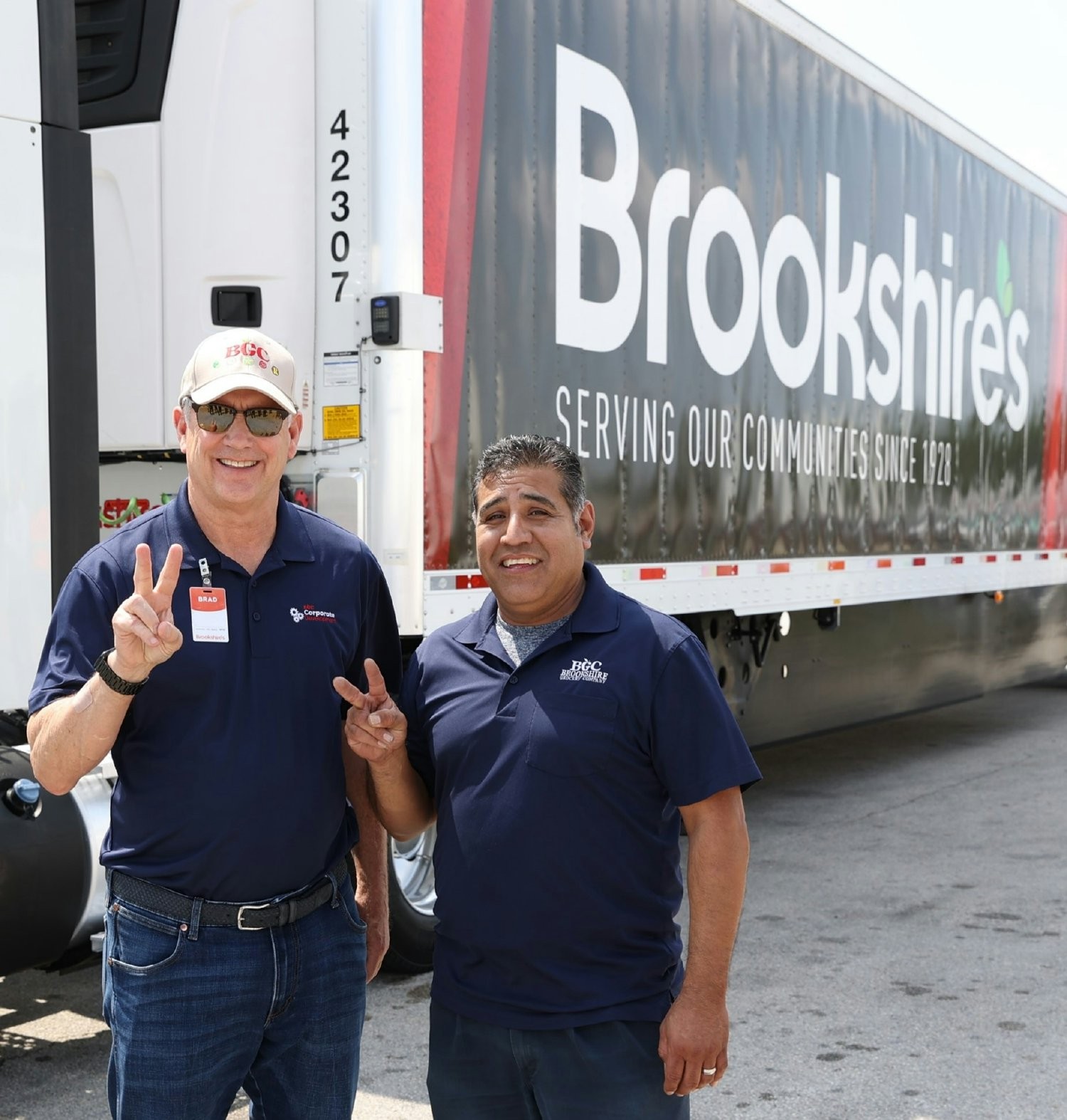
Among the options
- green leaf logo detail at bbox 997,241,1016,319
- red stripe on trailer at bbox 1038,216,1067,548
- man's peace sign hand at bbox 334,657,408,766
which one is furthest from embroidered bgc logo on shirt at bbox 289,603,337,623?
red stripe on trailer at bbox 1038,216,1067,548

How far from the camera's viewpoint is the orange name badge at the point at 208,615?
7.84 ft

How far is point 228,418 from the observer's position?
2.46 m

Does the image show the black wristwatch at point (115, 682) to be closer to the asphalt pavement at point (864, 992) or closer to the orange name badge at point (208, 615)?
the orange name badge at point (208, 615)

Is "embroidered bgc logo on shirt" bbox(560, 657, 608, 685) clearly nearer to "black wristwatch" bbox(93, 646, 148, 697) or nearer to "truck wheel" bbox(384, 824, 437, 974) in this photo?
"black wristwatch" bbox(93, 646, 148, 697)

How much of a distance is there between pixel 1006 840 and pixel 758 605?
2020 millimetres

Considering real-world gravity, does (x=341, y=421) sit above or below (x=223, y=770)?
above

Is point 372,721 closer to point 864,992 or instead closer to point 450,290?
point 450,290

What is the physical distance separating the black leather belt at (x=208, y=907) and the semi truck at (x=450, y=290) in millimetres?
1593

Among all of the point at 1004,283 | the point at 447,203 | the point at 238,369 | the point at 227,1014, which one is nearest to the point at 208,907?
the point at 227,1014

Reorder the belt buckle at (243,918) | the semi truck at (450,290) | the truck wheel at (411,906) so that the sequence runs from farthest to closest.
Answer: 1. the truck wheel at (411,906)
2. the semi truck at (450,290)
3. the belt buckle at (243,918)

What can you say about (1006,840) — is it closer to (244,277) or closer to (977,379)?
(977,379)

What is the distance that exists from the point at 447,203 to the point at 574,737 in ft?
10.3

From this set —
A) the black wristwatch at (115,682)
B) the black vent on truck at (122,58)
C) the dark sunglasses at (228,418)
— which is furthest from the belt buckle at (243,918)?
the black vent on truck at (122,58)

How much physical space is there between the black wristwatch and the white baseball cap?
0.49 meters
